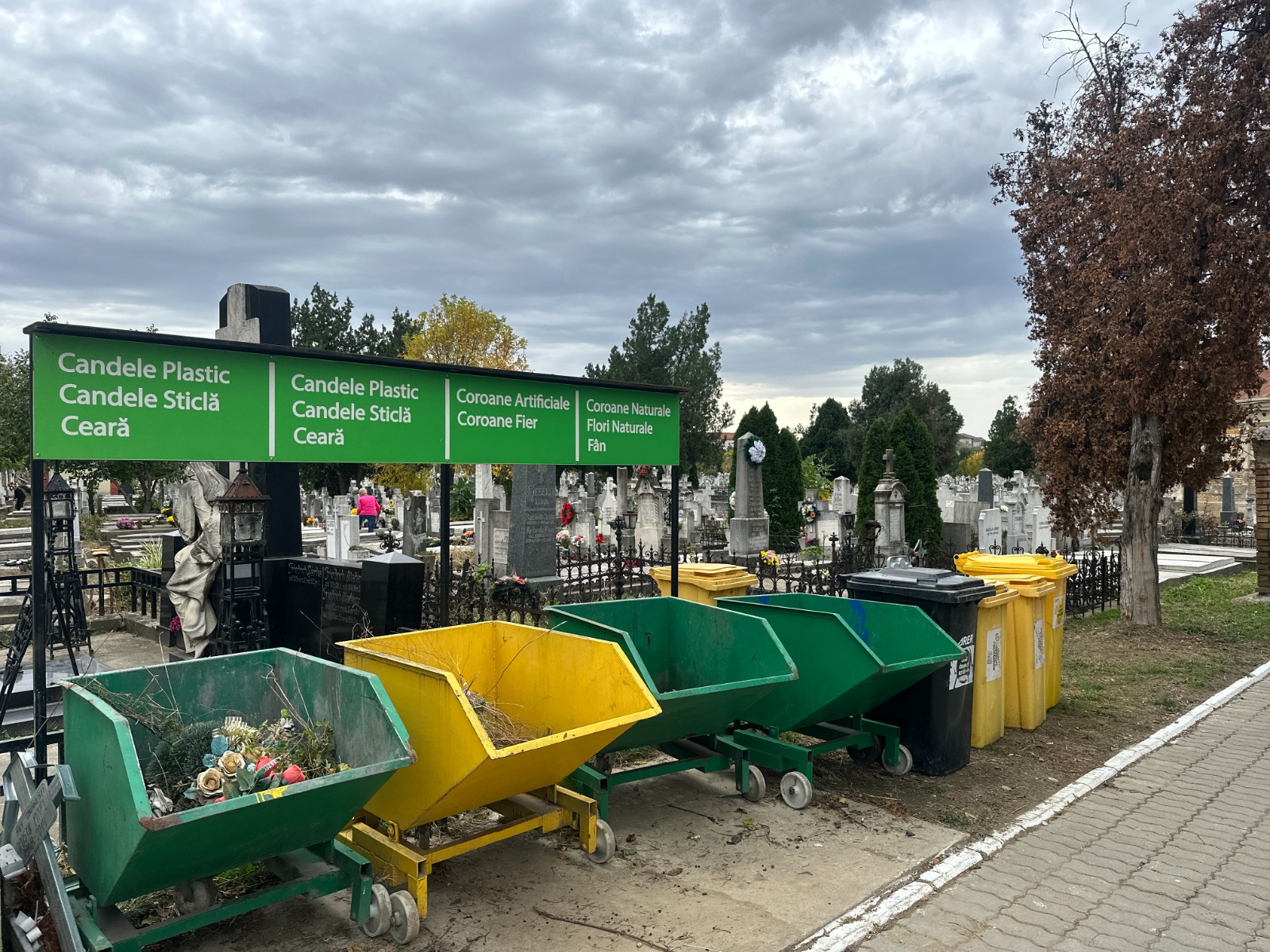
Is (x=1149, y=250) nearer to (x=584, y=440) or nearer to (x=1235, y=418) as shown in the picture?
(x=1235, y=418)

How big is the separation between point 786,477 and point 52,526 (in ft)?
59.5

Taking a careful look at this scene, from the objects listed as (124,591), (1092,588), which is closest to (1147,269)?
(1092,588)

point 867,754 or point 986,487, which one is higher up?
point 986,487

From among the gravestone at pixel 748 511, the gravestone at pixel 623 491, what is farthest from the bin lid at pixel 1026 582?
the gravestone at pixel 623 491

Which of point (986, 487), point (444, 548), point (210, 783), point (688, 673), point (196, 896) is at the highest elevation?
point (986, 487)

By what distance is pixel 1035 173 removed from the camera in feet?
36.4

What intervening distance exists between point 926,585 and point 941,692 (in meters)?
0.70

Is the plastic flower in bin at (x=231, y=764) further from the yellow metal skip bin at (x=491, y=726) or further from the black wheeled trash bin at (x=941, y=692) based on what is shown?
the black wheeled trash bin at (x=941, y=692)

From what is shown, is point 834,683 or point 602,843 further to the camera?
point 834,683

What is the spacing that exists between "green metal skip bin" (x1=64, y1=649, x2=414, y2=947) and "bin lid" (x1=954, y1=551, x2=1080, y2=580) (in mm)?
5059

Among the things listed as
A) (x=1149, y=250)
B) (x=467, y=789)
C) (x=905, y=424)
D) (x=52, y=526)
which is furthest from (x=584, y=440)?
(x=905, y=424)

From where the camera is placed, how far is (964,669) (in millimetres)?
5617

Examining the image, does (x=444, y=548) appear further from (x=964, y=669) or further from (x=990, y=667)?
(x=990, y=667)

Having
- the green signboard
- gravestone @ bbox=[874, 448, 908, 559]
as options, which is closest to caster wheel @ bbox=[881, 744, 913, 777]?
the green signboard
